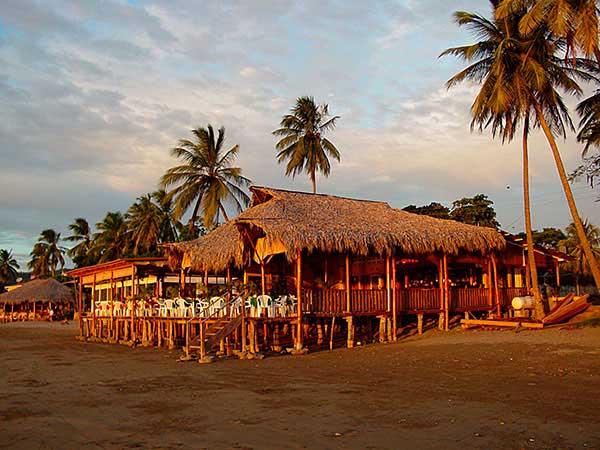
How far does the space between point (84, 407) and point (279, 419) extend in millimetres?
3163

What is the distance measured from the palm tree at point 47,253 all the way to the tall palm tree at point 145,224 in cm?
2419

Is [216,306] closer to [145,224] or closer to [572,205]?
[572,205]

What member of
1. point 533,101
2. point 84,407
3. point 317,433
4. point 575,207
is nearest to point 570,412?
point 317,433

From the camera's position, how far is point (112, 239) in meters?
48.4

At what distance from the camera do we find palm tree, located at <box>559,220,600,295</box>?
127 ft

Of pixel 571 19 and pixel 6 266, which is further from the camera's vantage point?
pixel 6 266

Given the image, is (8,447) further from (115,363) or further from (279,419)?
(115,363)

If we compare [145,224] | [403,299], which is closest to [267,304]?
[403,299]

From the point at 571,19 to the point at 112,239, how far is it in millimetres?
39223

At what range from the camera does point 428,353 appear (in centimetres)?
1569

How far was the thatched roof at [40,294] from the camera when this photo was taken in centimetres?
4762

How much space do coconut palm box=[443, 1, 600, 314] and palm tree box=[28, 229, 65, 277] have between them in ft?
181

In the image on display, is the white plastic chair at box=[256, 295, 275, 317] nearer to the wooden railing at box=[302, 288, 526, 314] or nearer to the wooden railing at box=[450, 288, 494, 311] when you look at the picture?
the wooden railing at box=[302, 288, 526, 314]

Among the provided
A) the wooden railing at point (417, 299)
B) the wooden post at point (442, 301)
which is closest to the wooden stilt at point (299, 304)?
the wooden railing at point (417, 299)
